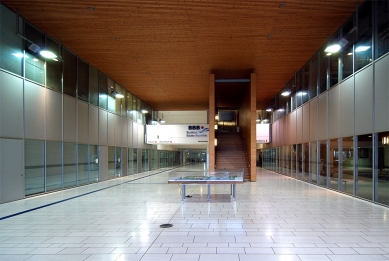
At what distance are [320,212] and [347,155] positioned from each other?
3.33 meters

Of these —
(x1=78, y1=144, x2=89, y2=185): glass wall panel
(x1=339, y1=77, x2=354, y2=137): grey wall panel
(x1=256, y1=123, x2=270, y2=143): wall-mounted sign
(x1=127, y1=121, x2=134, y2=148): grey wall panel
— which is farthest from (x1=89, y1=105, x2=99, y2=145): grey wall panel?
(x1=256, y1=123, x2=270, y2=143): wall-mounted sign

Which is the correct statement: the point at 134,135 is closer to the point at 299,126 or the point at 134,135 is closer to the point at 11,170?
the point at 299,126

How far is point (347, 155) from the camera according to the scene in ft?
30.8

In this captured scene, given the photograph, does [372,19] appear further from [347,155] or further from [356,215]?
[356,215]

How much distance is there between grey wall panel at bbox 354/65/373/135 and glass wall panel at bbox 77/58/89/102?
9940mm

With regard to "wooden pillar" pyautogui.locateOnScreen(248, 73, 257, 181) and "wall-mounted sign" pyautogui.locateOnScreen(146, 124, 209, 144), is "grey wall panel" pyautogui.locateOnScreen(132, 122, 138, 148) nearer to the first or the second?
"wall-mounted sign" pyautogui.locateOnScreen(146, 124, 209, 144)

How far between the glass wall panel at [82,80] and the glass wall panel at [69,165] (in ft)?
7.11

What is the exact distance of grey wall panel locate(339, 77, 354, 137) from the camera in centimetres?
909

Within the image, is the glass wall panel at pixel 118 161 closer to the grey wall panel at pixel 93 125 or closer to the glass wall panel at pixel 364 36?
the grey wall panel at pixel 93 125

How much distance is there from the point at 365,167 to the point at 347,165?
1.20 meters

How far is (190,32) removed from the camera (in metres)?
9.82

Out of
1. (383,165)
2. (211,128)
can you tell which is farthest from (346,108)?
(211,128)

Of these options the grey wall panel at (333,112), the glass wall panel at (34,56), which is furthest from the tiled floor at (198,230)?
the glass wall panel at (34,56)

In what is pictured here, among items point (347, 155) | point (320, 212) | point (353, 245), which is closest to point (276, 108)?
point (347, 155)
